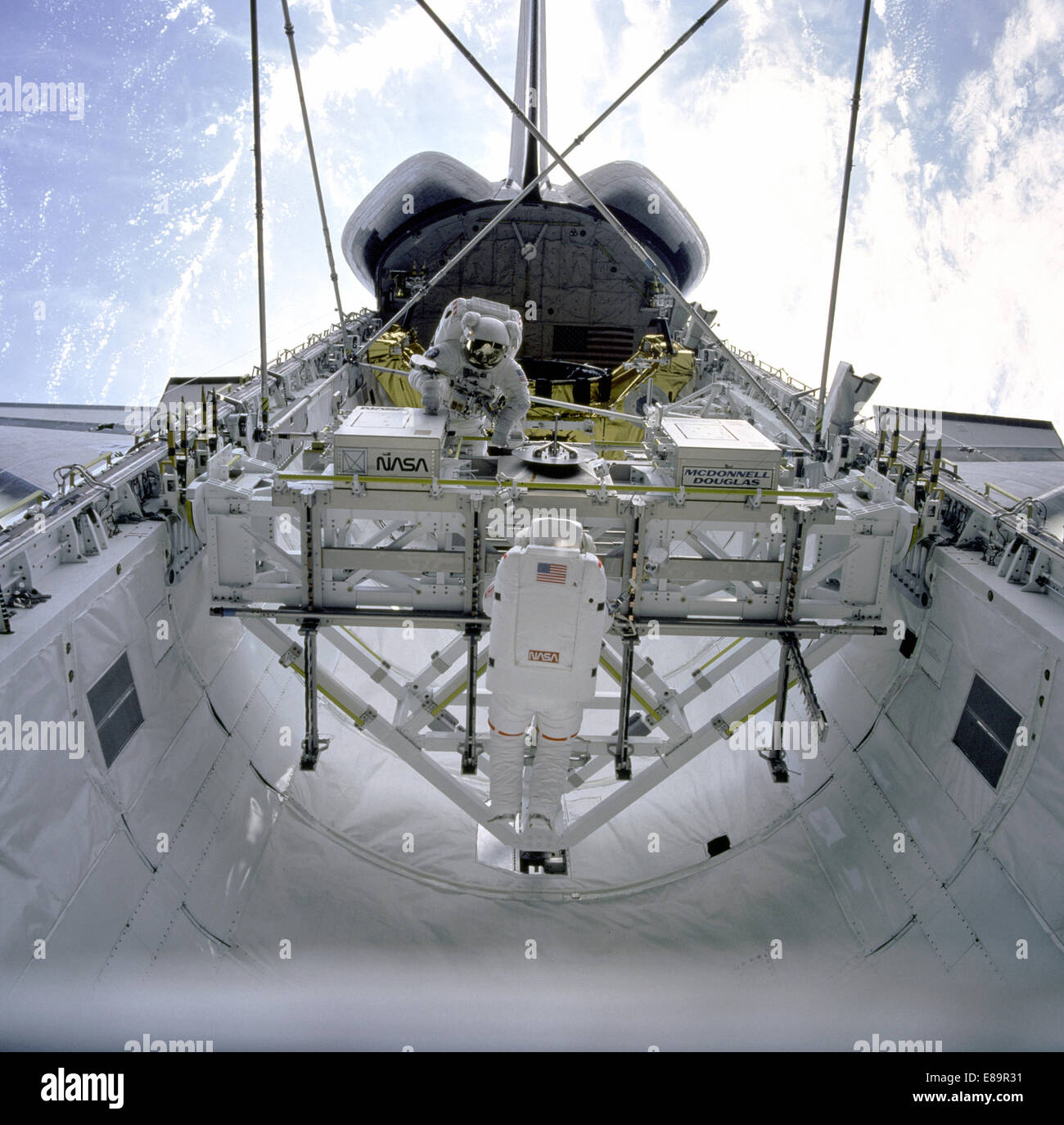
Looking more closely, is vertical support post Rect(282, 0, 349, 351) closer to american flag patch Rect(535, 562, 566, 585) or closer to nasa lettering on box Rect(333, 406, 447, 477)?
nasa lettering on box Rect(333, 406, 447, 477)

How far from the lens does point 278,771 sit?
6.18 metres

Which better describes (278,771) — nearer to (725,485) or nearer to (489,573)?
(489,573)

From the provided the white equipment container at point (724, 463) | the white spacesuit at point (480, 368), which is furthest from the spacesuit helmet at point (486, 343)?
the white equipment container at point (724, 463)

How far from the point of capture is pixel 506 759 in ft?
14.8

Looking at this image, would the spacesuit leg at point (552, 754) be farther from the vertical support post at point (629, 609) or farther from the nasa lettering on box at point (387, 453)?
the nasa lettering on box at point (387, 453)

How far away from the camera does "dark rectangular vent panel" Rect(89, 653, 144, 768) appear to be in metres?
4.13

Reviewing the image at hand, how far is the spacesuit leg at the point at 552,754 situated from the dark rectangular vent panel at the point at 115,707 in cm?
223

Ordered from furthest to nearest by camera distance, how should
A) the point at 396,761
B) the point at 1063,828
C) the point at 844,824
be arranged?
the point at 396,761 → the point at 844,824 → the point at 1063,828

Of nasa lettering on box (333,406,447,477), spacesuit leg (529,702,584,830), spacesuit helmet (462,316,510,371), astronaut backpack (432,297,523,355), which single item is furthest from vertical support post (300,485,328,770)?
astronaut backpack (432,297,523,355)

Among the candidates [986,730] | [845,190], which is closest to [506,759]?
[986,730]
